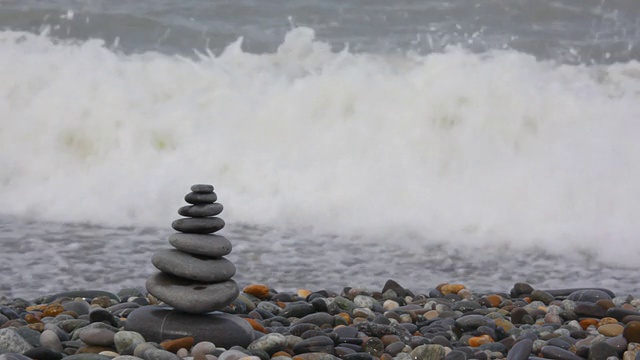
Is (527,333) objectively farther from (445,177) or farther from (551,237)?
(445,177)

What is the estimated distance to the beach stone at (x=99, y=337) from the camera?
374cm

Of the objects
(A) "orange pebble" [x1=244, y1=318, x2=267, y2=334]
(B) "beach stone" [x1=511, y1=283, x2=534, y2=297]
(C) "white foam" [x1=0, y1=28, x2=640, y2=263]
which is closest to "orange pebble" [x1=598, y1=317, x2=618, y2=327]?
(B) "beach stone" [x1=511, y1=283, x2=534, y2=297]

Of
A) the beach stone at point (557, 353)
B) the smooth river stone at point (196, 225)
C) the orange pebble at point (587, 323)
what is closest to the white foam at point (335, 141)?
the orange pebble at point (587, 323)

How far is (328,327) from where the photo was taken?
4.27 m

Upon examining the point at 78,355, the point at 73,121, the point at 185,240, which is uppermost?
the point at 73,121

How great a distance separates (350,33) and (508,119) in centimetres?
317

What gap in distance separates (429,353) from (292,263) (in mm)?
2568

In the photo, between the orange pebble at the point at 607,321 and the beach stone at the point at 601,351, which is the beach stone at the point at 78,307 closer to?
the beach stone at the point at 601,351

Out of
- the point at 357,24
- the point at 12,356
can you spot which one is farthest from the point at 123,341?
the point at 357,24

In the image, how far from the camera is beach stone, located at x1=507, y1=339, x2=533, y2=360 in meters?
3.80

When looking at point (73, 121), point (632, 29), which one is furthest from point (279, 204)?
point (632, 29)

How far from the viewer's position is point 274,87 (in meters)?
10.5

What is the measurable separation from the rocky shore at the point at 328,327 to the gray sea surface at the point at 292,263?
700mm

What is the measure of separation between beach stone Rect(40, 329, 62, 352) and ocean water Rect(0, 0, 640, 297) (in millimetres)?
1691
